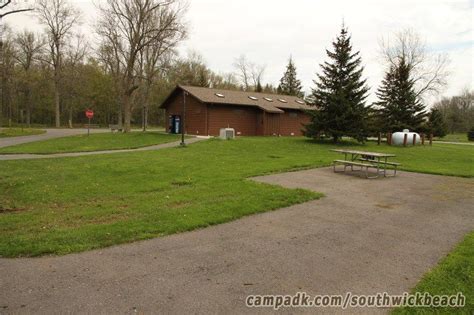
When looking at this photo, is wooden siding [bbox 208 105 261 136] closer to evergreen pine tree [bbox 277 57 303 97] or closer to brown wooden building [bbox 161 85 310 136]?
brown wooden building [bbox 161 85 310 136]

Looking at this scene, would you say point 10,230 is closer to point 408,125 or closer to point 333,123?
point 333,123

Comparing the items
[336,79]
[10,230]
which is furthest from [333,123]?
[10,230]

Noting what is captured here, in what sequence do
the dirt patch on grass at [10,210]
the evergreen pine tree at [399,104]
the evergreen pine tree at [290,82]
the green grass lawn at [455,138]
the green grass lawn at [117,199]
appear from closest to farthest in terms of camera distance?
the green grass lawn at [117,199] → the dirt patch on grass at [10,210] → the evergreen pine tree at [399,104] → the green grass lawn at [455,138] → the evergreen pine tree at [290,82]

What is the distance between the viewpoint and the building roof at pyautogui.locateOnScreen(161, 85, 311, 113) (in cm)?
2900

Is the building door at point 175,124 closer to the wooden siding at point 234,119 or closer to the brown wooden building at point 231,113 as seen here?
the brown wooden building at point 231,113

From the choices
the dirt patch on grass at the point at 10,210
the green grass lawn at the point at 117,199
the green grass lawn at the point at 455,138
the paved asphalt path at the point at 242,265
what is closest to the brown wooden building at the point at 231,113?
the green grass lawn at the point at 117,199

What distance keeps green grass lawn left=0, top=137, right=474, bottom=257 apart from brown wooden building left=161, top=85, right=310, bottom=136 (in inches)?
646

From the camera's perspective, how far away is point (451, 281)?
3.61m

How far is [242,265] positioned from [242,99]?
92.1 ft

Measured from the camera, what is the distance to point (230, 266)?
3.99 m

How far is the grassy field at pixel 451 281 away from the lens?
3098mm

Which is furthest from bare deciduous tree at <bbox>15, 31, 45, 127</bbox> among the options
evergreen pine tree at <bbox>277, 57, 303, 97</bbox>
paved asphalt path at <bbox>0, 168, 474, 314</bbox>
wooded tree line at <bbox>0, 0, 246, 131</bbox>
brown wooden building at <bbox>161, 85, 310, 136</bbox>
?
paved asphalt path at <bbox>0, 168, 474, 314</bbox>

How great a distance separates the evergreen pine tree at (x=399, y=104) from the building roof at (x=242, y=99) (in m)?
7.35

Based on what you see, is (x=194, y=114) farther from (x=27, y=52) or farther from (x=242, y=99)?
(x=27, y=52)
